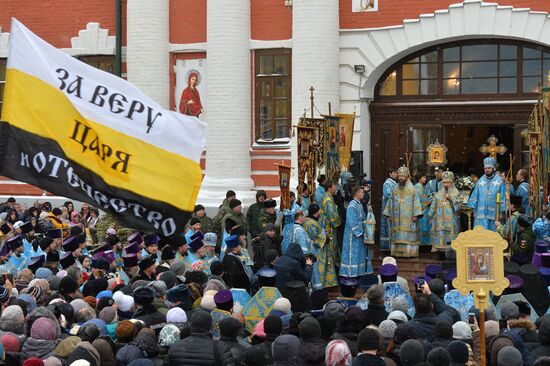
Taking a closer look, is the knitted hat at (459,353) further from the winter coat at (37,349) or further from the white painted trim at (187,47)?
the white painted trim at (187,47)

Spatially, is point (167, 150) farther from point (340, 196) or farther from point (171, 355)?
point (340, 196)

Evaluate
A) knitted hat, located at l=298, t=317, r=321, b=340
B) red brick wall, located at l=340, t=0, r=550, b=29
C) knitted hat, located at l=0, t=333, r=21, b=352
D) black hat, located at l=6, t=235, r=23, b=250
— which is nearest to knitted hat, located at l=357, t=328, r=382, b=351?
knitted hat, located at l=298, t=317, r=321, b=340

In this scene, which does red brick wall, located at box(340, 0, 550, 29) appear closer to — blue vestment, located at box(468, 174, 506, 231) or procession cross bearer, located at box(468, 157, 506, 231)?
procession cross bearer, located at box(468, 157, 506, 231)

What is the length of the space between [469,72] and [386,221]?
15.5ft

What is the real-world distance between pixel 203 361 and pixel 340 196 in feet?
33.0

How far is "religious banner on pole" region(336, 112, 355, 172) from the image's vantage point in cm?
2000

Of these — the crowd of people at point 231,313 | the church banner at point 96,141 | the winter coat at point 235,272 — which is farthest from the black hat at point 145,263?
the church banner at point 96,141

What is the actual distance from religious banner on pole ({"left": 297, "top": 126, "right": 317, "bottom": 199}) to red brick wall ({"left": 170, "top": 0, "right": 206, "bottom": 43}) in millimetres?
6588

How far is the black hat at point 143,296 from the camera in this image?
10219mm

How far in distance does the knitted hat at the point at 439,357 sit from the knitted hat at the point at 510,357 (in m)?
0.51

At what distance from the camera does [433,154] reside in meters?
20.1

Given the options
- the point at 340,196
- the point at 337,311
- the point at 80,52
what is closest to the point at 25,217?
the point at 80,52

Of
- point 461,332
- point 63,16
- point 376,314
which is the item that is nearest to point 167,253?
point 376,314

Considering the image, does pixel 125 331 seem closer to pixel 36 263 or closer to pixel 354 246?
pixel 36 263
